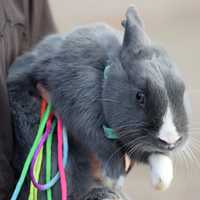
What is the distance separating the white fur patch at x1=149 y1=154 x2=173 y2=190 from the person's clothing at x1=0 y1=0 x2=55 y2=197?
10.8 inches

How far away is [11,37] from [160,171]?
0.43 metres

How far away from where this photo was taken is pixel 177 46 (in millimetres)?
2387

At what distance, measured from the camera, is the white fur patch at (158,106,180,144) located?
86 centimetres

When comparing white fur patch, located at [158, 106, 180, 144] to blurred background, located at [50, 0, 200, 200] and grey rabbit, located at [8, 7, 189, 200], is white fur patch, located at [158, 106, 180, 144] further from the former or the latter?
blurred background, located at [50, 0, 200, 200]

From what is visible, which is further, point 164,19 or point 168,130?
point 164,19

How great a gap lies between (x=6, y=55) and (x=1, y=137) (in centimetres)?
18

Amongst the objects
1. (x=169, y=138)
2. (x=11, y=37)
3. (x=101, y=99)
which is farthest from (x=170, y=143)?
(x=11, y=37)

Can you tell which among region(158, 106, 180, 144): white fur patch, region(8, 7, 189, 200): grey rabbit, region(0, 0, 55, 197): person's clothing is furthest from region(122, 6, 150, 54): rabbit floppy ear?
region(0, 0, 55, 197): person's clothing

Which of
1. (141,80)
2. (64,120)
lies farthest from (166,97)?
(64,120)

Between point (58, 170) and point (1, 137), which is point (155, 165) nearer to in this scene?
point (58, 170)

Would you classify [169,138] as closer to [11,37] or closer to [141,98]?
[141,98]

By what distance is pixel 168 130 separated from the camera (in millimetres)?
862

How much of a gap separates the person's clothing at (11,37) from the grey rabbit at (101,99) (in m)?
0.03

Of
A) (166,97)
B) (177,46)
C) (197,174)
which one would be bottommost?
(197,174)
